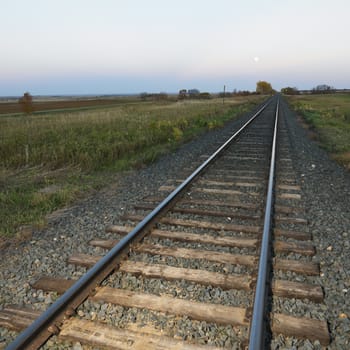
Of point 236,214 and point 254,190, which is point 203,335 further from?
point 254,190

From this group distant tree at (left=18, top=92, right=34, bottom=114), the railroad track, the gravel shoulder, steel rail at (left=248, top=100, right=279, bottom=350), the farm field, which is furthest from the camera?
the farm field

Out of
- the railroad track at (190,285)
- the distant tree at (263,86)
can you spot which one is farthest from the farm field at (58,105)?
the distant tree at (263,86)

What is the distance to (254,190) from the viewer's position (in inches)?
253

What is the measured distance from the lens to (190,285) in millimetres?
3277

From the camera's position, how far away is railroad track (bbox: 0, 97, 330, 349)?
2.57 meters

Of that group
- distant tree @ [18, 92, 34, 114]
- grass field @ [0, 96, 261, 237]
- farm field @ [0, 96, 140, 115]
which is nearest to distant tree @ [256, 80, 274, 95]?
farm field @ [0, 96, 140, 115]

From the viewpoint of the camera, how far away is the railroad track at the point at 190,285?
2570 mm

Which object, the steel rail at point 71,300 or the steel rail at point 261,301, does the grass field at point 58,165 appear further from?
the steel rail at point 261,301

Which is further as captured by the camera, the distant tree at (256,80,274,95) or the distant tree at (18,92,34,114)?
the distant tree at (256,80,274,95)

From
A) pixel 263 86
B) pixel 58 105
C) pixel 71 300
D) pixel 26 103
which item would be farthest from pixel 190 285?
pixel 263 86

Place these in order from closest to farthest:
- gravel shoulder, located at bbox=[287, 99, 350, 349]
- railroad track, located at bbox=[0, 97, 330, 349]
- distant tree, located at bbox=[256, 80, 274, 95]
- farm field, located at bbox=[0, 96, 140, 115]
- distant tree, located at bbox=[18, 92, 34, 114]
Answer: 1. railroad track, located at bbox=[0, 97, 330, 349]
2. gravel shoulder, located at bbox=[287, 99, 350, 349]
3. distant tree, located at bbox=[18, 92, 34, 114]
4. farm field, located at bbox=[0, 96, 140, 115]
5. distant tree, located at bbox=[256, 80, 274, 95]

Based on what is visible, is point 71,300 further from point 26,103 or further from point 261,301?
point 26,103

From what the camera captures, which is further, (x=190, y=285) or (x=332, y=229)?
(x=332, y=229)

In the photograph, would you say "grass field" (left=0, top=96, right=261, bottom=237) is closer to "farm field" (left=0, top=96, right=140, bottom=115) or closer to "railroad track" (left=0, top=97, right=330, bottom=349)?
"railroad track" (left=0, top=97, right=330, bottom=349)
